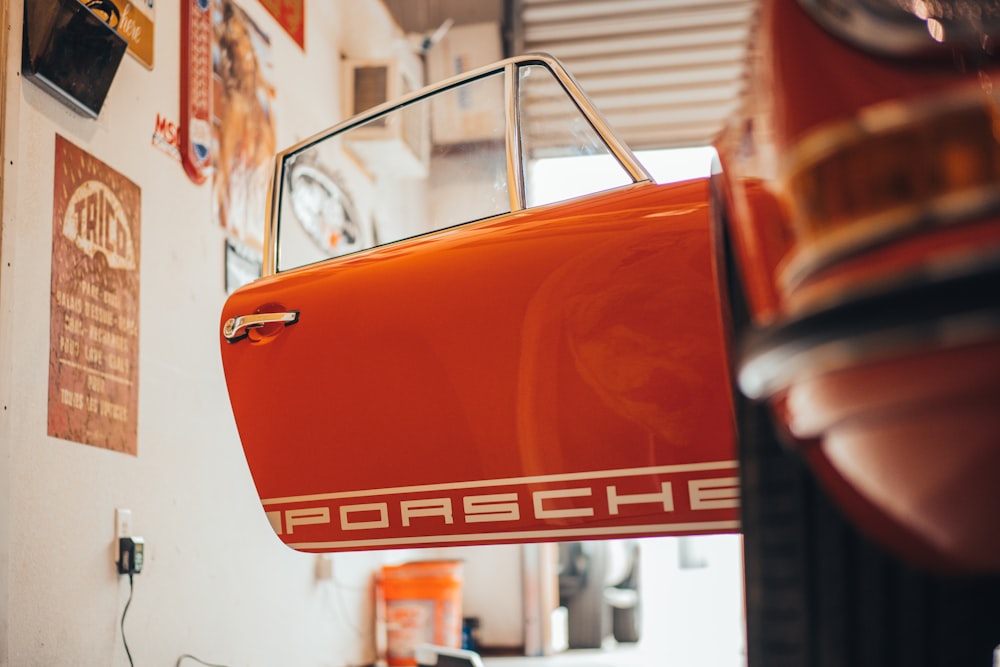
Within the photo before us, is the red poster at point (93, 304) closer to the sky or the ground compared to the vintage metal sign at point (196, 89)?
closer to the ground

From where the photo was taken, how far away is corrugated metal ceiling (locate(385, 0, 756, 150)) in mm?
6371

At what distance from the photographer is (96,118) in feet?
9.53

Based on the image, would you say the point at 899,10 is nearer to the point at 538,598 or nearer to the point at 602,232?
the point at 602,232

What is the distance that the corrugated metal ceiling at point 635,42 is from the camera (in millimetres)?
6371

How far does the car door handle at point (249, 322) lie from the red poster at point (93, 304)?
2.73 ft

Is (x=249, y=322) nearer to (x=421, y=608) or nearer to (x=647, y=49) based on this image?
(x=421, y=608)

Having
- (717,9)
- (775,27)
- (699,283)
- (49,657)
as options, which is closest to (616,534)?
(699,283)

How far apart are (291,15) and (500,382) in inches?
133

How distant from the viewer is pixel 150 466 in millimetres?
3100

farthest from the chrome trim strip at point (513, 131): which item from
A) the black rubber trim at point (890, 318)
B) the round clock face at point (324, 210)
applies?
the round clock face at point (324, 210)

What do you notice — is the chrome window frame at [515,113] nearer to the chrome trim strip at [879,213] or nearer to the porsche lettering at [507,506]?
the porsche lettering at [507,506]

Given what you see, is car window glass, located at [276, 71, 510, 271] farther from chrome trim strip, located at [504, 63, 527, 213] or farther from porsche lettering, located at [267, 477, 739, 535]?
porsche lettering, located at [267, 477, 739, 535]

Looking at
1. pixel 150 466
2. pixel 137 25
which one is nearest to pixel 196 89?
pixel 137 25

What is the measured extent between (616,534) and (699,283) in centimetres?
40
